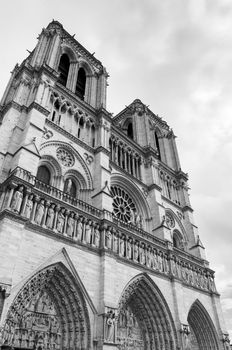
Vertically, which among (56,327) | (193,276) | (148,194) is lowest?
(56,327)

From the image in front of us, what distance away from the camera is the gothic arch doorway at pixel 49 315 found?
394 inches

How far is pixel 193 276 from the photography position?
63.6ft

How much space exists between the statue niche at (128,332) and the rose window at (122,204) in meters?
5.88

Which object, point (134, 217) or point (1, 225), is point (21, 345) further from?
point (134, 217)

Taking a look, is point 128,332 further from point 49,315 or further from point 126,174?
point 126,174

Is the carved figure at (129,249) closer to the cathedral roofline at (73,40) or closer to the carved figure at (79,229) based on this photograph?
the carved figure at (79,229)

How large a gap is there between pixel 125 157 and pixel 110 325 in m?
13.1

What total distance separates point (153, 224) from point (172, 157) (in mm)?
10941

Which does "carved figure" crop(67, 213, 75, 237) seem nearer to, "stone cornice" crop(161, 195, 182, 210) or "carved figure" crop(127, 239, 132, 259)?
"carved figure" crop(127, 239, 132, 259)

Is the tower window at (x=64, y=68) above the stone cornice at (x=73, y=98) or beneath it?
above

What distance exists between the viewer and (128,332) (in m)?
14.2

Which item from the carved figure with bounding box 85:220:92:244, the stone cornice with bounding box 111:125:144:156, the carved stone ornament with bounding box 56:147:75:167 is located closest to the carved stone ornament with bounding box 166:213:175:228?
the stone cornice with bounding box 111:125:144:156

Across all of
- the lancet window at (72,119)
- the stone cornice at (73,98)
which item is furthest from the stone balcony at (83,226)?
the stone cornice at (73,98)

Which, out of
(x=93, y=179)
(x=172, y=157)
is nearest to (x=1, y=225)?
(x=93, y=179)
